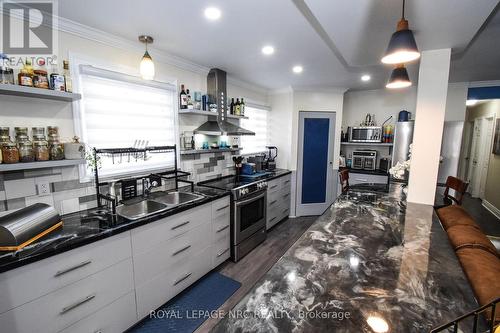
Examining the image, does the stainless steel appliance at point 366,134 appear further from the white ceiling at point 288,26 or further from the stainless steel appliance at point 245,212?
the stainless steel appliance at point 245,212

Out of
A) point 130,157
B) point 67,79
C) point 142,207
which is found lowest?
point 142,207

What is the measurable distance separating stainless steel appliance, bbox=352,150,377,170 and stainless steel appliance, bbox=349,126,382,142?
233 millimetres

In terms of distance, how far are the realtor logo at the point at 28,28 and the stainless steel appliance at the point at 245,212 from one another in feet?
6.59

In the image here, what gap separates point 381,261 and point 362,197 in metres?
1.34

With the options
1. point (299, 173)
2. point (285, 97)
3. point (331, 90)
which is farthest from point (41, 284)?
point (331, 90)

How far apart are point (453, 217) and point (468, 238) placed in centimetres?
49

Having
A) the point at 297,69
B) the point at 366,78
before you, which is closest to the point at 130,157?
the point at 297,69

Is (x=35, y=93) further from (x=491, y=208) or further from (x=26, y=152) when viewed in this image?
(x=491, y=208)

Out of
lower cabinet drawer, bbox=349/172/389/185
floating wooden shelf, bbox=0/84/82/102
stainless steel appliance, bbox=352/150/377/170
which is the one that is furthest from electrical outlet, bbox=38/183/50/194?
stainless steel appliance, bbox=352/150/377/170

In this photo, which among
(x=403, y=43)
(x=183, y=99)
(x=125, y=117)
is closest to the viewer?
(x=403, y=43)

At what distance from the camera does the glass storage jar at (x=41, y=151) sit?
160 centimetres

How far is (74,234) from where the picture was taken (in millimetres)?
1487

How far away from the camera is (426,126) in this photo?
2154 mm

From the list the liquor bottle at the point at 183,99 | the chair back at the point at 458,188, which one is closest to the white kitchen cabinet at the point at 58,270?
the liquor bottle at the point at 183,99
